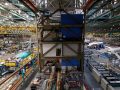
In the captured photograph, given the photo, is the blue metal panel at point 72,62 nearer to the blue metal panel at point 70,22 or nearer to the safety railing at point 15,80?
the blue metal panel at point 70,22

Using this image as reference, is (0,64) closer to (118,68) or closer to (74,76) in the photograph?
(74,76)

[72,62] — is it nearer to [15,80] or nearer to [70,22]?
[70,22]

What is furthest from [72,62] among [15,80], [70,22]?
[15,80]

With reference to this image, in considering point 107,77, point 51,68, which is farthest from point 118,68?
point 51,68

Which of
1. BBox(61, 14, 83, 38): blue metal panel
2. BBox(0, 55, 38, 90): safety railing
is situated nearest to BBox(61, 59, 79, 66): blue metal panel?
BBox(61, 14, 83, 38): blue metal panel

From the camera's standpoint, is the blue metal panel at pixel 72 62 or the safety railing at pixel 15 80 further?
the blue metal panel at pixel 72 62

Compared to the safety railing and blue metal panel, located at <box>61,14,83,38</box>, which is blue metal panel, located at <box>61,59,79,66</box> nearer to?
blue metal panel, located at <box>61,14,83,38</box>

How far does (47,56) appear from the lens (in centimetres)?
978

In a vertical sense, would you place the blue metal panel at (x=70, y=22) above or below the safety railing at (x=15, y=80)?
above

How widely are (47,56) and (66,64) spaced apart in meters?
2.82

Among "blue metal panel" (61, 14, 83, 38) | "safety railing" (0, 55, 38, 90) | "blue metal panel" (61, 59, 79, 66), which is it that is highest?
"blue metal panel" (61, 14, 83, 38)

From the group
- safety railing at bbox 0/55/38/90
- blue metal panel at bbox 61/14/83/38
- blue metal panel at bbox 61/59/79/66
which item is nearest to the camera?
safety railing at bbox 0/55/38/90

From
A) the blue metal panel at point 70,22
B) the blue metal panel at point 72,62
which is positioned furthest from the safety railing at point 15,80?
the blue metal panel at point 70,22

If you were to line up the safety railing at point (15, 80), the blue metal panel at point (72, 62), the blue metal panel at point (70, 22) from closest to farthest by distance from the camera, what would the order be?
the safety railing at point (15, 80) → the blue metal panel at point (70, 22) → the blue metal panel at point (72, 62)
